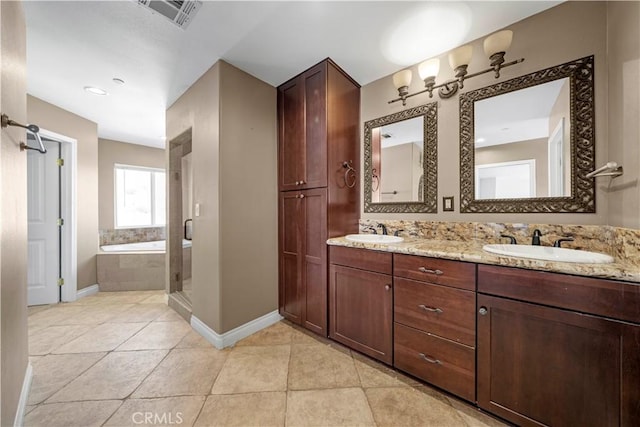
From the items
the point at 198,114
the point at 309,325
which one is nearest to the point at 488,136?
the point at 309,325

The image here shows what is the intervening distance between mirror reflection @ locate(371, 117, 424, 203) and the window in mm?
4137

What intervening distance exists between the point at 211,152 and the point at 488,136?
2180mm

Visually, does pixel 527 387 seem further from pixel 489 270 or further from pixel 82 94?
pixel 82 94

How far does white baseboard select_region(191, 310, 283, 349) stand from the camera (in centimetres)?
190

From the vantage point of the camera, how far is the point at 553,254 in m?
1.27

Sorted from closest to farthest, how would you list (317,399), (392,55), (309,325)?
1. (317,399)
2. (392,55)
3. (309,325)

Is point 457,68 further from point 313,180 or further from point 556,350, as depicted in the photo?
point 556,350

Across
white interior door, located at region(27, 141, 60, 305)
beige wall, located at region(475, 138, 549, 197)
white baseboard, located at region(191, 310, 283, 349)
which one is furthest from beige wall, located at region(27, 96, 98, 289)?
beige wall, located at region(475, 138, 549, 197)

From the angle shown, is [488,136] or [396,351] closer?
[396,351]

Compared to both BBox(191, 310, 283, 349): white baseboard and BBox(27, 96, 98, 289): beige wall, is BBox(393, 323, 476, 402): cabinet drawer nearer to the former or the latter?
BBox(191, 310, 283, 349): white baseboard

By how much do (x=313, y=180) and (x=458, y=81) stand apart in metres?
1.32

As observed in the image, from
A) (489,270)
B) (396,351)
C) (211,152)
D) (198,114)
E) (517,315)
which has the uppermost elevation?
(198,114)

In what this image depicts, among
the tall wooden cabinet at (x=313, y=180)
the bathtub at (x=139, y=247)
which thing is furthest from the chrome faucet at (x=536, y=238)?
the bathtub at (x=139, y=247)

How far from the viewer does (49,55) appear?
1882 mm
